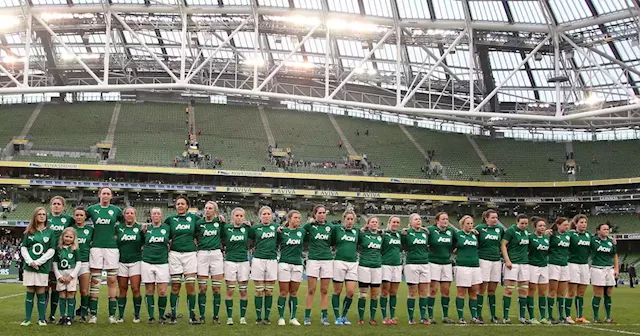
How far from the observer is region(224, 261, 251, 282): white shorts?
10628 millimetres

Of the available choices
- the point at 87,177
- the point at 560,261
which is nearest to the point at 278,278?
the point at 560,261

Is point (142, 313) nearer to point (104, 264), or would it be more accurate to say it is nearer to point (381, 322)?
point (104, 264)

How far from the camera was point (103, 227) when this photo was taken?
10430 mm

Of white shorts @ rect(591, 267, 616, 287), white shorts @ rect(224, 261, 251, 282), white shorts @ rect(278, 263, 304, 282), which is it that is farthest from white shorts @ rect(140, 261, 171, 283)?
white shorts @ rect(591, 267, 616, 287)

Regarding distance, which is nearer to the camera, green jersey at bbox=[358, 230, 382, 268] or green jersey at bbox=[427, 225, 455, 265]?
green jersey at bbox=[358, 230, 382, 268]

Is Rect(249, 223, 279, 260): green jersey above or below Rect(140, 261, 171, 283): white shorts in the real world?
above

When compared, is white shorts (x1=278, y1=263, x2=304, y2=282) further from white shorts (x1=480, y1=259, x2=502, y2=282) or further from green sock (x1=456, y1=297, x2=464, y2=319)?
white shorts (x1=480, y1=259, x2=502, y2=282)

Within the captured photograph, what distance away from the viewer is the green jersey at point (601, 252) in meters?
12.5

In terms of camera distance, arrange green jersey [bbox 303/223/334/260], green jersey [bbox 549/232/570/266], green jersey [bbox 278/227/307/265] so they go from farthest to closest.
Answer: green jersey [bbox 549/232/570/266]
green jersey [bbox 303/223/334/260]
green jersey [bbox 278/227/307/265]

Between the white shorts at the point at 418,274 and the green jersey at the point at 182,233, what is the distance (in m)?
3.81

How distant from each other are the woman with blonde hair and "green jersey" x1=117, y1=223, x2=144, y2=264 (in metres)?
1.02

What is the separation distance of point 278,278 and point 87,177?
36.4m

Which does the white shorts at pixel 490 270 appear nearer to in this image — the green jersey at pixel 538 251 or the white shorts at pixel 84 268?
the green jersey at pixel 538 251

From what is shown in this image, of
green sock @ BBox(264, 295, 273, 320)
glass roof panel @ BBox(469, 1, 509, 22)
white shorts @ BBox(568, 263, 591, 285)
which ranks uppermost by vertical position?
glass roof panel @ BBox(469, 1, 509, 22)
